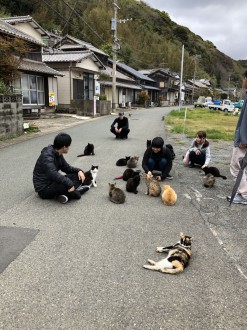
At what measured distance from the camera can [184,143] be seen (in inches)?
450

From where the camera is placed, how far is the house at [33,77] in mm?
18641

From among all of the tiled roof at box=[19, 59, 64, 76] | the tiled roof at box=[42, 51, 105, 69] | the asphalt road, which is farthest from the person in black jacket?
the tiled roof at box=[42, 51, 105, 69]

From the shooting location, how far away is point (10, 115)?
10914mm

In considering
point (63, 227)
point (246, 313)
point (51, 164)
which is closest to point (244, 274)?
point (246, 313)

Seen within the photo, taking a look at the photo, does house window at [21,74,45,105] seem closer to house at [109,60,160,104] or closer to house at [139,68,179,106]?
house at [109,60,160,104]

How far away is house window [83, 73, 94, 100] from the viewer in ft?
89.9

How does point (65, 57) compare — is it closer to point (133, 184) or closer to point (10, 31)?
point (10, 31)

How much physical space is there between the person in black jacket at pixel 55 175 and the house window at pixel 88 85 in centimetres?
2372

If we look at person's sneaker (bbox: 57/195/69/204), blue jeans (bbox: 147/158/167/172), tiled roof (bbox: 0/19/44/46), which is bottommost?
person's sneaker (bbox: 57/195/69/204)

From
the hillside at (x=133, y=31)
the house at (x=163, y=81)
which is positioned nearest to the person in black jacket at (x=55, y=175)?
the hillside at (x=133, y=31)

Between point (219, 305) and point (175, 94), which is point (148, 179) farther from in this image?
point (175, 94)

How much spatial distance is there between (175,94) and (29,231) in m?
67.8

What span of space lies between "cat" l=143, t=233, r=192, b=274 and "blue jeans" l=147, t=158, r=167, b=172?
2944 millimetres

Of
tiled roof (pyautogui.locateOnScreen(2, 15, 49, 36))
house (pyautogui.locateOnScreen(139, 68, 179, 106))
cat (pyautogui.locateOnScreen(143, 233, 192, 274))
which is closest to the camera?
cat (pyautogui.locateOnScreen(143, 233, 192, 274))
